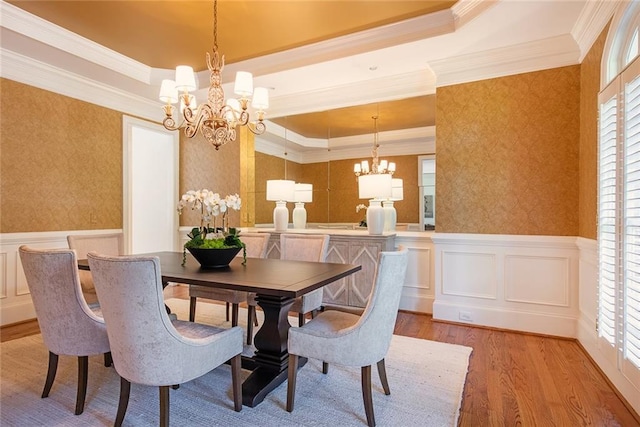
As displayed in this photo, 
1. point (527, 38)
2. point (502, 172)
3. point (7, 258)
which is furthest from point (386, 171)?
point (7, 258)

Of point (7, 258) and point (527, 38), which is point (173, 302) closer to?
point (7, 258)

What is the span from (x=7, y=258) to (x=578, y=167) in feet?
18.4

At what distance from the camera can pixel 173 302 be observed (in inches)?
170

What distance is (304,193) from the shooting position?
4.70m

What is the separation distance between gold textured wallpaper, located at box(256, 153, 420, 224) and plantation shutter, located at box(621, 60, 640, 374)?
207 cm

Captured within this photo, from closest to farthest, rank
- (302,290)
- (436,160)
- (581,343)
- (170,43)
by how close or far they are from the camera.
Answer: (302,290), (581,343), (170,43), (436,160)

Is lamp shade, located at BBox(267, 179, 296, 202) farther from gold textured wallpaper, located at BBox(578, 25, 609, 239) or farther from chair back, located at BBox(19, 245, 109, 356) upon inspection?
gold textured wallpaper, located at BBox(578, 25, 609, 239)

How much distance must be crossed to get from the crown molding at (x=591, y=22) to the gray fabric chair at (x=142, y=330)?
3286mm

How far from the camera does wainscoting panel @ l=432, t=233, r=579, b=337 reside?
3189 mm

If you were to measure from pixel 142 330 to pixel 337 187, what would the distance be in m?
3.25

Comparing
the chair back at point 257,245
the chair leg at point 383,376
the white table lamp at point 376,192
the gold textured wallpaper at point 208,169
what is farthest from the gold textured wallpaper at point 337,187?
the chair leg at point 383,376

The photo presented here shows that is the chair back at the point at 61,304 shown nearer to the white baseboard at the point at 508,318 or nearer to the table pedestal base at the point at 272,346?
the table pedestal base at the point at 272,346

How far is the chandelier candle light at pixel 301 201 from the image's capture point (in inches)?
183

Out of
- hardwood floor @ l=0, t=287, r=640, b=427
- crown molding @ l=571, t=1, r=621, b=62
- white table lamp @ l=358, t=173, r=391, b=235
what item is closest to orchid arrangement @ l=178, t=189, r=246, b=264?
hardwood floor @ l=0, t=287, r=640, b=427
